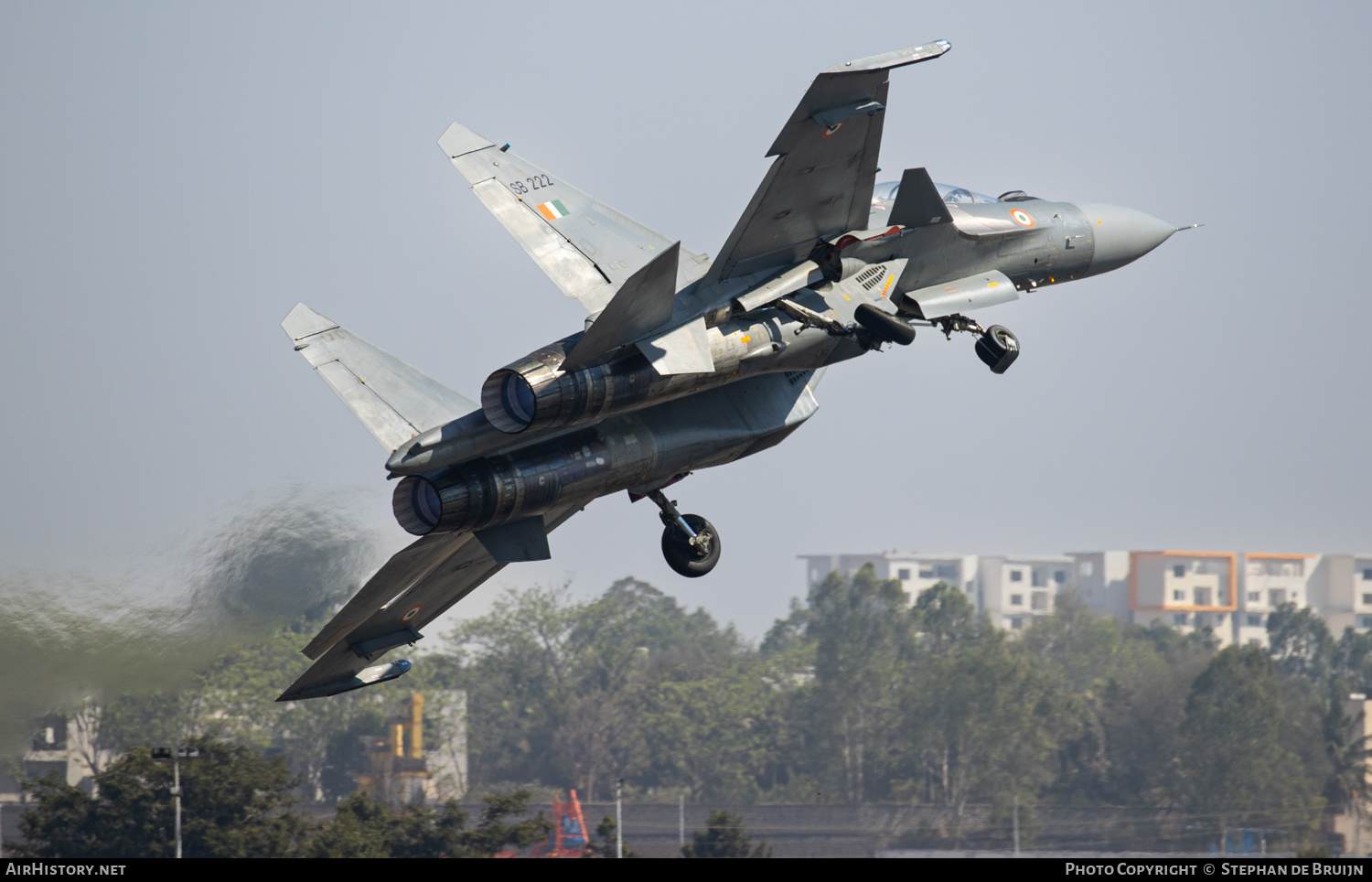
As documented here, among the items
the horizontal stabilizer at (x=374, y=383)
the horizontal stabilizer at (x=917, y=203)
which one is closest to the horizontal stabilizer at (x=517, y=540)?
the horizontal stabilizer at (x=374, y=383)

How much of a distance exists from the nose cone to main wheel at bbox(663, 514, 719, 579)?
7.28 meters

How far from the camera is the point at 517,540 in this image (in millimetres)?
18016

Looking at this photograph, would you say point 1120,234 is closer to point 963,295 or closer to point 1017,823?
point 963,295

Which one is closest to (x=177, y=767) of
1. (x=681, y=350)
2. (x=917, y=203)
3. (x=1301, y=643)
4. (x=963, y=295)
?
(x=681, y=350)

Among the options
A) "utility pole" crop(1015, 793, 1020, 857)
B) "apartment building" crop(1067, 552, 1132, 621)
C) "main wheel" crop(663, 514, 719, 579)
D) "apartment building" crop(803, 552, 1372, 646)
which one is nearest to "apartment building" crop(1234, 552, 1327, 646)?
"apartment building" crop(803, 552, 1372, 646)

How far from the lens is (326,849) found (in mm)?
38875

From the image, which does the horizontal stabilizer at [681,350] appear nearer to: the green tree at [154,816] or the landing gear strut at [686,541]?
the landing gear strut at [686,541]

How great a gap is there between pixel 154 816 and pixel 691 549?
25.2 m

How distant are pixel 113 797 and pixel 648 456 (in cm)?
2661

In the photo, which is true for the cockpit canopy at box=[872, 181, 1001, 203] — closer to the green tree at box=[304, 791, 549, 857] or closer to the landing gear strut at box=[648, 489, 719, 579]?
the landing gear strut at box=[648, 489, 719, 579]

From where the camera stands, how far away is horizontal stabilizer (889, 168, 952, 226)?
1786cm
